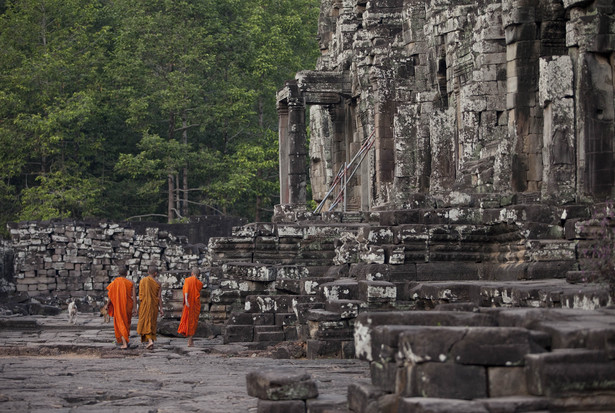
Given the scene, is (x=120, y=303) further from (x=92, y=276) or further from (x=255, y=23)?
(x=255, y=23)

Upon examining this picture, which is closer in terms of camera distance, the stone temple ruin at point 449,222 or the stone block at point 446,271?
the stone temple ruin at point 449,222

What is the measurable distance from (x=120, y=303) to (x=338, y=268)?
3.39 meters

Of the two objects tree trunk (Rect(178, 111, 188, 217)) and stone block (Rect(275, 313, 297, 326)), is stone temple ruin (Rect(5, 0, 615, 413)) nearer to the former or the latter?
stone block (Rect(275, 313, 297, 326))

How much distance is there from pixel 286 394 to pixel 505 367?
2027 mm

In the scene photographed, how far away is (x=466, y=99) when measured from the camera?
1881 centimetres

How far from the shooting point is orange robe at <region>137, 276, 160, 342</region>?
1677 cm

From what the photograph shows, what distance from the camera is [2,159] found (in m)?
38.2

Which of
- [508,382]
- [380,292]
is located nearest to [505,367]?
[508,382]

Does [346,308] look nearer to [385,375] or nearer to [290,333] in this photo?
[290,333]

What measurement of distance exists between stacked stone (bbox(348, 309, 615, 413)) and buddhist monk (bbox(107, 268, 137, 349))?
9.35 metres

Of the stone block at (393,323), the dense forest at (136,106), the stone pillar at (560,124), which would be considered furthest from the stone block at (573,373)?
→ the dense forest at (136,106)

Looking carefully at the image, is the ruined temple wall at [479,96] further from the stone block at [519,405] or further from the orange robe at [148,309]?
the stone block at [519,405]

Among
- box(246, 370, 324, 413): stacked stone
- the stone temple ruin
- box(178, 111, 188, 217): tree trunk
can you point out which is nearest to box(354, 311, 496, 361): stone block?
the stone temple ruin

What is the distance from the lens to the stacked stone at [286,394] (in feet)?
27.8
